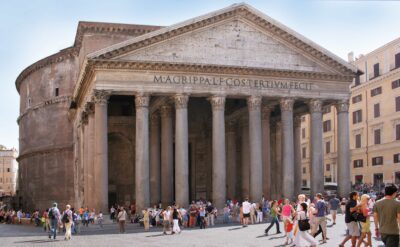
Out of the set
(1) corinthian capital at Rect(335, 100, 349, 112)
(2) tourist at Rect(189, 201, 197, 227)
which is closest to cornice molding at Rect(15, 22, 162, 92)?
(1) corinthian capital at Rect(335, 100, 349, 112)

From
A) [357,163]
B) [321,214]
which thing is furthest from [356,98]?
[321,214]

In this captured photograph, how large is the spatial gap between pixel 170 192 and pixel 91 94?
24.5 ft

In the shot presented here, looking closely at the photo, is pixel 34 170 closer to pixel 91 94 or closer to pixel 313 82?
pixel 91 94

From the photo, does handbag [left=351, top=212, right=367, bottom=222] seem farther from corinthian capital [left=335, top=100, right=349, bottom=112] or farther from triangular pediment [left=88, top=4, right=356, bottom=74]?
corinthian capital [left=335, top=100, right=349, bottom=112]

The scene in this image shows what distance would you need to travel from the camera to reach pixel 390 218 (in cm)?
913

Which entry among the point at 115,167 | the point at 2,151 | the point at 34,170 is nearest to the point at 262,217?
the point at 115,167

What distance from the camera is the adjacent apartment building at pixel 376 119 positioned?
147 ft

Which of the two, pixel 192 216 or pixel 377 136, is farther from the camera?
pixel 377 136

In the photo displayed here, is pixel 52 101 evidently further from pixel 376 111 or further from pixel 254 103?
pixel 376 111

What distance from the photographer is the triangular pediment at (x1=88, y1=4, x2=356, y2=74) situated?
2998 centimetres

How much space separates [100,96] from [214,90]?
620cm

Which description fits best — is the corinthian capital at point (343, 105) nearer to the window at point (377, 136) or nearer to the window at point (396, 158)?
the window at point (396, 158)

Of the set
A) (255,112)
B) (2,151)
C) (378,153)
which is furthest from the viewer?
(2,151)

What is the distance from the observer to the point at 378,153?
47438 millimetres
